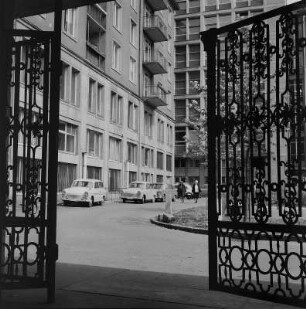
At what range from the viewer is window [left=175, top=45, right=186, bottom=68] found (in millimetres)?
69312

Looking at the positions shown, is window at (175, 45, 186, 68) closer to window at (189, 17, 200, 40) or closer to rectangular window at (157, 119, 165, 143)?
window at (189, 17, 200, 40)

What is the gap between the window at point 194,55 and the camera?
68.6 metres

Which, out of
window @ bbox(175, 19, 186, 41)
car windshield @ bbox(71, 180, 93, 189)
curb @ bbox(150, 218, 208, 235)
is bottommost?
curb @ bbox(150, 218, 208, 235)

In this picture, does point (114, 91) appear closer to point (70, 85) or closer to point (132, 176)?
point (70, 85)

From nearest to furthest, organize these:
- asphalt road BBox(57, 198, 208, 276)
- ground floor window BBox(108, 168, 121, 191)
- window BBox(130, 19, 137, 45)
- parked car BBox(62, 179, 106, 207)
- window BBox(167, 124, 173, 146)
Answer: asphalt road BBox(57, 198, 208, 276) < parked car BBox(62, 179, 106, 207) < ground floor window BBox(108, 168, 121, 191) < window BBox(130, 19, 137, 45) < window BBox(167, 124, 173, 146)

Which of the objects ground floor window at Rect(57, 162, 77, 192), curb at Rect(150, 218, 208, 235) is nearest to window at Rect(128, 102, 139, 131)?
ground floor window at Rect(57, 162, 77, 192)

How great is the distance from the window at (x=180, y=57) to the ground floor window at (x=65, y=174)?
4060 centimetres

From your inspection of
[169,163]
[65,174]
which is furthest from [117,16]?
[169,163]

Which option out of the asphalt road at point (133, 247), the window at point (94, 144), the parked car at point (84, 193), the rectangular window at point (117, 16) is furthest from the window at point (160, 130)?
the asphalt road at point (133, 247)

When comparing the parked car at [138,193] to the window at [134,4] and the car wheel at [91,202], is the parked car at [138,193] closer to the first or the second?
the car wheel at [91,202]

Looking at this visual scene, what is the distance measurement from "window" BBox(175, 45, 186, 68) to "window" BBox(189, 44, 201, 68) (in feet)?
3.35

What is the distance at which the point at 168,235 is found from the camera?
13.9 m

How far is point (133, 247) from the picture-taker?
441 inches

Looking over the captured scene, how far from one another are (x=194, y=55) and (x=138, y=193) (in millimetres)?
40078
